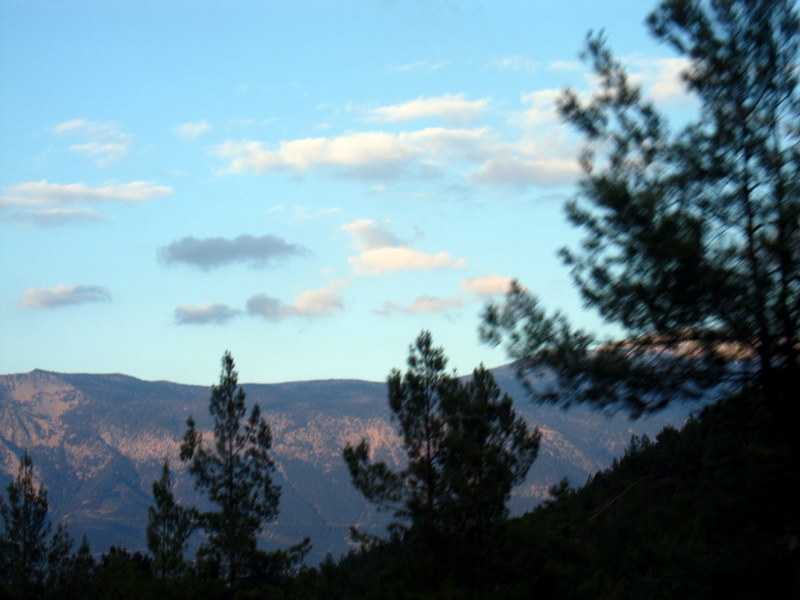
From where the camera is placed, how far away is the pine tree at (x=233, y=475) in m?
36.3

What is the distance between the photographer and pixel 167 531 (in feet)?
134

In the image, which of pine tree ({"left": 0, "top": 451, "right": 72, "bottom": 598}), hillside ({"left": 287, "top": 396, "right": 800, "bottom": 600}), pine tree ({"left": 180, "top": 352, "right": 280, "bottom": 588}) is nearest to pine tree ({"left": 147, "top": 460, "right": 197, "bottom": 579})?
pine tree ({"left": 180, "top": 352, "right": 280, "bottom": 588})

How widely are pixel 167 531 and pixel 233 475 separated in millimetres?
4592

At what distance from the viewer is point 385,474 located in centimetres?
2512

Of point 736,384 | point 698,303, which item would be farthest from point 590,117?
point 736,384

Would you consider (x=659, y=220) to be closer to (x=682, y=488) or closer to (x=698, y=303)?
(x=698, y=303)

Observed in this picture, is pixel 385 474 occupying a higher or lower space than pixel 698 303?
lower

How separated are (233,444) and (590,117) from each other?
29.4 meters

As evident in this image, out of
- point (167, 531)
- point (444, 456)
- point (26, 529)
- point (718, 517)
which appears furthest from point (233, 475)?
point (718, 517)

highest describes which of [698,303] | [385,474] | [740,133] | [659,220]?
[740,133]

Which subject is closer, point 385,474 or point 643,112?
point 643,112

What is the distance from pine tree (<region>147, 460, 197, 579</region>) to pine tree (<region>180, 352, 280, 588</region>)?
1089 millimetres

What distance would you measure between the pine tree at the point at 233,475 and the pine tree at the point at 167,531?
1.09m

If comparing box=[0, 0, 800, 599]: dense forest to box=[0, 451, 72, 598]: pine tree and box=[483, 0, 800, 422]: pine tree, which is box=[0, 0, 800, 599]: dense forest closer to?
box=[483, 0, 800, 422]: pine tree
